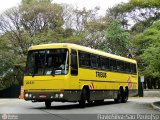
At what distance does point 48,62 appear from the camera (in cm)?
2180

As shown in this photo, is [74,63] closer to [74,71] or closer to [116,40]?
[74,71]

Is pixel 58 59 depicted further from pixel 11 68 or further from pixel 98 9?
pixel 98 9

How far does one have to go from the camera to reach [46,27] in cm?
6194

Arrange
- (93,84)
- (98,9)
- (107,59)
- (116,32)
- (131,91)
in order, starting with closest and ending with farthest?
1. (93,84)
2. (107,59)
3. (131,91)
4. (116,32)
5. (98,9)

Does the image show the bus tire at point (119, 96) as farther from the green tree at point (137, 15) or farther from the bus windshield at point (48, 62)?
the green tree at point (137, 15)

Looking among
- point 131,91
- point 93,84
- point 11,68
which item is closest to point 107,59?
point 93,84

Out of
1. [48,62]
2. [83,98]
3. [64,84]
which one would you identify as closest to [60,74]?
[64,84]

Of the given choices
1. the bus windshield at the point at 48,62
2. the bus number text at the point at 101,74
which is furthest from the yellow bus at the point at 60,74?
the bus number text at the point at 101,74

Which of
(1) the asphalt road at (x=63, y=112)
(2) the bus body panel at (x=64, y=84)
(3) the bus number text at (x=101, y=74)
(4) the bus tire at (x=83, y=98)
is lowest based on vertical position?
(1) the asphalt road at (x=63, y=112)

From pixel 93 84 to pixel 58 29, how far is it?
37775mm

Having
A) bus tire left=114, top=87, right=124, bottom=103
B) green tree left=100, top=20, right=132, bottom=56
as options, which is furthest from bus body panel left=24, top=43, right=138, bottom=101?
green tree left=100, top=20, right=132, bottom=56

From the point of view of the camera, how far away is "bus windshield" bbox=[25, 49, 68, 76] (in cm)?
2159

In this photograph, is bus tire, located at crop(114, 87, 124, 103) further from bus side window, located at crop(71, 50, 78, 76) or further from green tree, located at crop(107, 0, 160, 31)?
green tree, located at crop(107, 0, 160, 31)

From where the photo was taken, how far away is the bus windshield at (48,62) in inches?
850
